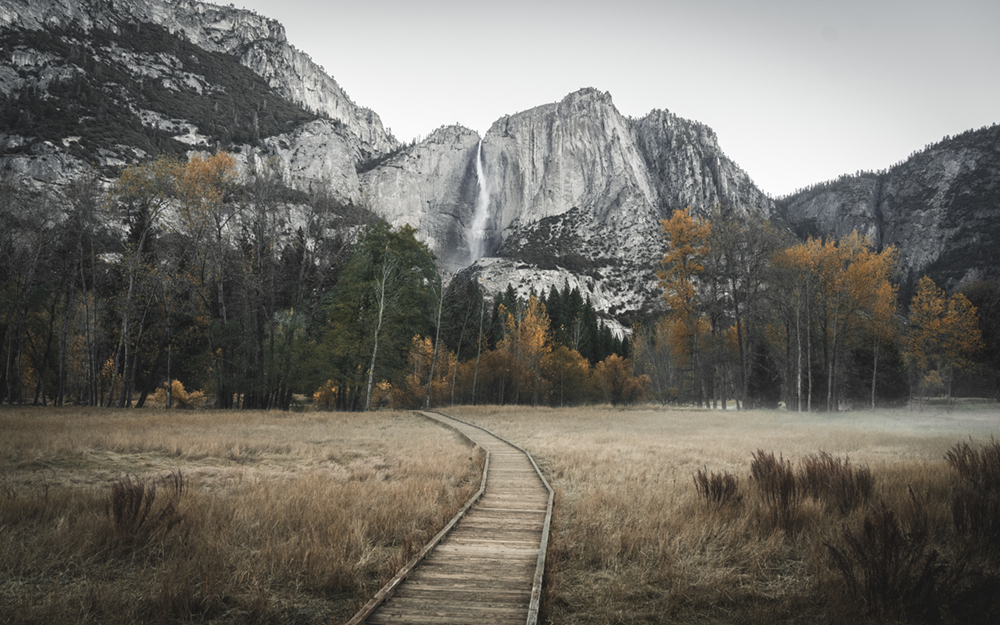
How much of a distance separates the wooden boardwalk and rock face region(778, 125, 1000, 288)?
119 metres

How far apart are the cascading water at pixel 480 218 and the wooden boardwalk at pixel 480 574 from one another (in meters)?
147

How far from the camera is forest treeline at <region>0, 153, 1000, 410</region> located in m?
23.6

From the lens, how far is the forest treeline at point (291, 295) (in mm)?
23625

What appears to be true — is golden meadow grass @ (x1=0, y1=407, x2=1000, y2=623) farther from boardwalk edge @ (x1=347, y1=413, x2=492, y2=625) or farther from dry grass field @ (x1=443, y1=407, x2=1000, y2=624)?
boardwalk edge @ (x1=347, y1=413, x2=492, y2=625)

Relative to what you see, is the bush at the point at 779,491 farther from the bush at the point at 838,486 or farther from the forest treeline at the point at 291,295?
the forest treeline at the point at 291,295

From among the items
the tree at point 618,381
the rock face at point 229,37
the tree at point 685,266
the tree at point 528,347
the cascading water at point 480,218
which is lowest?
the tree at point 618,381

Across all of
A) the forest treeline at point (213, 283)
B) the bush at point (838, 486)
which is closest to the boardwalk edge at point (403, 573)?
the bush at point (838, 486)

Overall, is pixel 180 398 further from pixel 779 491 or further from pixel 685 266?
pixel 779 491

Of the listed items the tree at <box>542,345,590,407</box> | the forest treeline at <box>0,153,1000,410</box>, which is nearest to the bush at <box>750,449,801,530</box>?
the forest treeline at <box>0,153,1000,410</box>

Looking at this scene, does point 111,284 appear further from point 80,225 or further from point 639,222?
point 639,222

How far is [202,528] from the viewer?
539 centimetres

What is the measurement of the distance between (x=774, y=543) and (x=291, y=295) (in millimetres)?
31251

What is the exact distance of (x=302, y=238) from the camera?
27875 mm

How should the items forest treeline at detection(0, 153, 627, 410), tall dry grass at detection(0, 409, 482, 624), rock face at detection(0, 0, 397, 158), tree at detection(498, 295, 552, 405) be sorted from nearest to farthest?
tall dry grass at detection(0, 409, 482, 624), forest treeline at detection(0, 153, 627, 410), tree at detection(498, 295, 552, 405), rock face at detection(0, 0, 397, 158)
